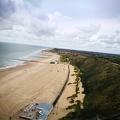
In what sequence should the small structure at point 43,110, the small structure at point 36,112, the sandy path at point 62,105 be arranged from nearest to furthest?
the small structure at point 36,112, the small structure at point 43,110, the sandy path at point 62,105

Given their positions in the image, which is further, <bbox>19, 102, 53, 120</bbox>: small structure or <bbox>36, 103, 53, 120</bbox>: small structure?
<bbox>36, 103, 53, 120</bbox>: small structure

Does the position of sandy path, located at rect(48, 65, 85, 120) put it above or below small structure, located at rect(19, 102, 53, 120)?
below

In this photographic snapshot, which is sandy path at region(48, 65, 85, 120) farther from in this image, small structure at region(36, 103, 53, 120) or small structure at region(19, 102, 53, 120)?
small structure at region(19, 102, 53, 120)

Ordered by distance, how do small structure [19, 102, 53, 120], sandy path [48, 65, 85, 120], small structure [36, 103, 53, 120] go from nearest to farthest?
1. small structure [19, 102, 53, 120]
2. small structure [36, 103, 53, 120]
3. sandy path [48, 65, 85, 120]

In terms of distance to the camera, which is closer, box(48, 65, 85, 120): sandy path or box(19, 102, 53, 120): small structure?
box(19, 102, 53, 120): small structure

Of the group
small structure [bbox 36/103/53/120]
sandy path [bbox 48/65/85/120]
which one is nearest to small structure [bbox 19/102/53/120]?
small structure [bbox 36/103/53/120]

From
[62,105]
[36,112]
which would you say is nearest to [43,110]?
[36,112]

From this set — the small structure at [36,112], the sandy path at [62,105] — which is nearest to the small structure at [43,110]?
the small structure at [36,112]

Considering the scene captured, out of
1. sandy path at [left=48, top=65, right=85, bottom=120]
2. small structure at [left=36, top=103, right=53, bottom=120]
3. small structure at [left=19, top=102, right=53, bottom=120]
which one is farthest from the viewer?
sandy path at [left=48, top=65, right=85, bottom=120]

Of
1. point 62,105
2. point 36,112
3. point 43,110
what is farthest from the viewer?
point 62,105

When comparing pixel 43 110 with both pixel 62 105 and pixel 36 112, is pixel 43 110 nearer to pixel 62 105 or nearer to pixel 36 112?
pixel 36 112

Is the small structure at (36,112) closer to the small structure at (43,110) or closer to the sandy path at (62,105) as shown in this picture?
the small structure at (43,110)
